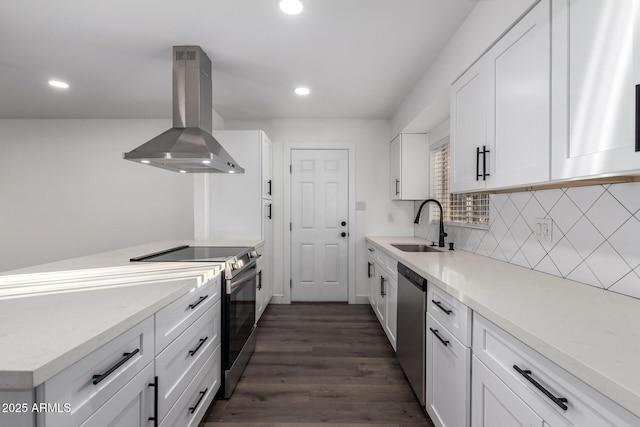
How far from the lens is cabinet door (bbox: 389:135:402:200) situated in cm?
318

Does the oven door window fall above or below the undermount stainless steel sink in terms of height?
below

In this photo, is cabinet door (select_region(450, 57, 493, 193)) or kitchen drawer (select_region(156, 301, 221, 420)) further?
cabinet door (select_region(450, 57, 493, 193))

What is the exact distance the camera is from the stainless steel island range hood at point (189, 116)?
190 cm

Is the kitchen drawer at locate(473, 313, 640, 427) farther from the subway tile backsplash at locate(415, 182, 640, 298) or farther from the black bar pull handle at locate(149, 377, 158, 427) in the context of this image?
the black bar pull handle at locate(149, 377, 158, 427)

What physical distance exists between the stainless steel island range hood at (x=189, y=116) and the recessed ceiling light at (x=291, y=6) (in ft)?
2.58

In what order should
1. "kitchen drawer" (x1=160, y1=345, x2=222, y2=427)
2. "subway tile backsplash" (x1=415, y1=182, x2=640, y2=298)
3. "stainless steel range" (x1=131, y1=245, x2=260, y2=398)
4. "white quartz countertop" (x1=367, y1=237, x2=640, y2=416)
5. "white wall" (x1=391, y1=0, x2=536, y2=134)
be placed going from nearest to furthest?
"white quartz countertop" (x1=367, y1=237, x2=640, y2=416)
"subway tile backsplash" (x1=415, y1=182, x2=640, y2=298)
"kitchen drawer" (x1=160, y1=345, x2=222, y2=427)
"white wall" (x1=391, y1=0, x2=536, y2=134)
"stainless steel range" (x1=131, y1=245, x2=260, y2=398)

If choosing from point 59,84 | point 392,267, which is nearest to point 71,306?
point 392,267

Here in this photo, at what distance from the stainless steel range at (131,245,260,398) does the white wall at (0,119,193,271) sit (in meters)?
1.93

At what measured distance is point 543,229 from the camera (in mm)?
1465

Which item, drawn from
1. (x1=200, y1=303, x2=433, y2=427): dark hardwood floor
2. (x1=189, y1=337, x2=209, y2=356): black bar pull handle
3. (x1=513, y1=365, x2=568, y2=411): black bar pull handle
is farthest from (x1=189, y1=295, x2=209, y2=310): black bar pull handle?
(x1=513, y1=365, x2=568, y2=411): black bar pull handle

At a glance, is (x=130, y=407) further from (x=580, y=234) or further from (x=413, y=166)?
(x=413, y=166)

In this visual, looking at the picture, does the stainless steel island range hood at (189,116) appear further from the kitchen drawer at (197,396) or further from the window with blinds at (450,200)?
the window with blinds at (450,200)

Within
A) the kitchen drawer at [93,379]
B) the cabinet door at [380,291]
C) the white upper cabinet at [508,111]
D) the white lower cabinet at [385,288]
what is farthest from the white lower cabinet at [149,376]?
the white upper cabinet at [508,111]

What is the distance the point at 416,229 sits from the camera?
3557 millimetres
